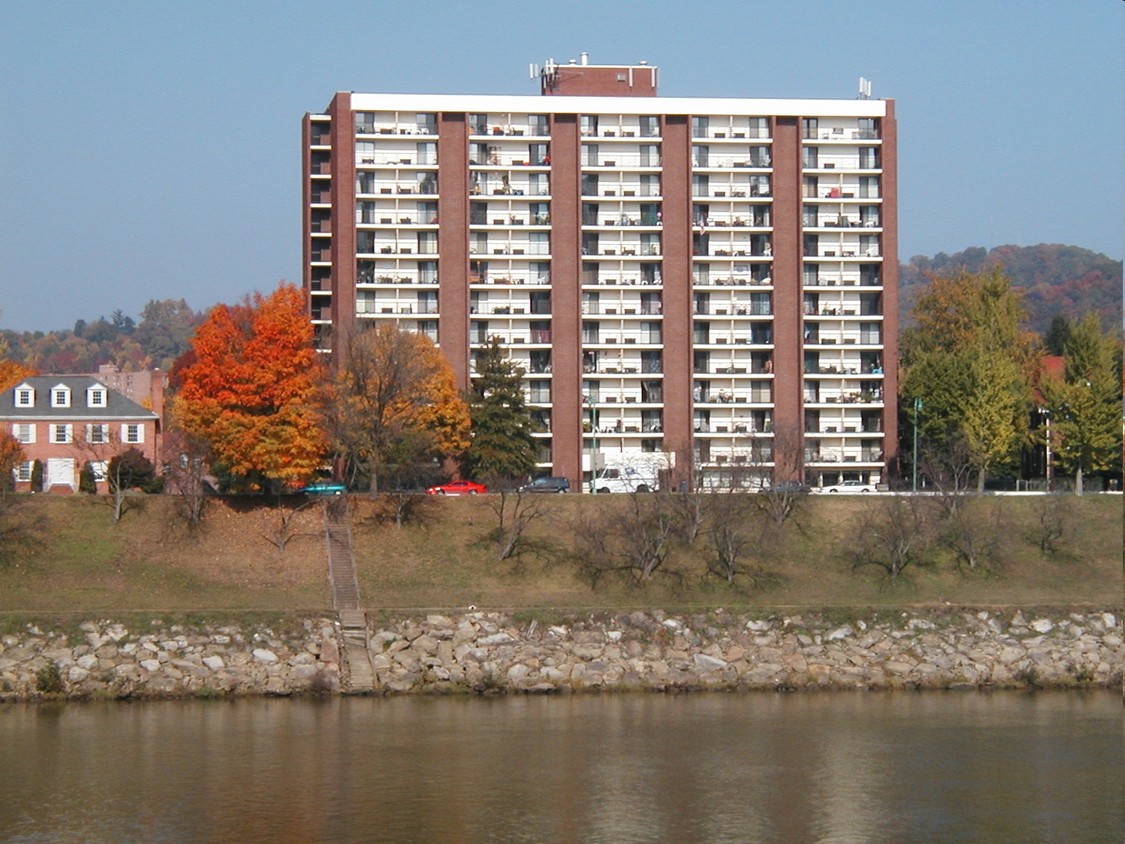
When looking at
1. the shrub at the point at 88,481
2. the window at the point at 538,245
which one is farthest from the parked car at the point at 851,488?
the shrub at the point at 88,481

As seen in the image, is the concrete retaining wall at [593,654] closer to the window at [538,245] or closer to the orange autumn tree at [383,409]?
the orange autumn tree at [383,409]

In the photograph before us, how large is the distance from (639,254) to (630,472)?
67.2 ft

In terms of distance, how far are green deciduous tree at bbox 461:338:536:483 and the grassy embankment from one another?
1558 cm

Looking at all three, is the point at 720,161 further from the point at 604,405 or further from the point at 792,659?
the point at 792,659

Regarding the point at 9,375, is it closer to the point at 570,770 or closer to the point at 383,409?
the point at 383,409

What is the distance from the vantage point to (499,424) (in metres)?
86.3

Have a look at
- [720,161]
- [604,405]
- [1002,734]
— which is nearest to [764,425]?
[604,405]

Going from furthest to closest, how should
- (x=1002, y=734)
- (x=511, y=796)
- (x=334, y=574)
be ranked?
1. (x=334, y=574)
2. (x=1002, y=734)
3. (x=511, y=796)

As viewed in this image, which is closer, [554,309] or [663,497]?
[663,497]

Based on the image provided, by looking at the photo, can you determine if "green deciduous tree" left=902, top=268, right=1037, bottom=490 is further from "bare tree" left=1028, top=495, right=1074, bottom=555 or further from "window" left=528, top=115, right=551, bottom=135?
"window" left=528, top=115, right=551, bottom=135

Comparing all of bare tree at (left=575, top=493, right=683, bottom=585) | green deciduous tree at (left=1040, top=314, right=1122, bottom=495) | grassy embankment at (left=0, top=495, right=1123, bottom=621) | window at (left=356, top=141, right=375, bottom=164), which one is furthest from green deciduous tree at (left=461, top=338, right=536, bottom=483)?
green deciduous tree at (left=1040, top=314, right=1122, bottom=495)

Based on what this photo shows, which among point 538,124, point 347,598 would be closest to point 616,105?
point 538,124

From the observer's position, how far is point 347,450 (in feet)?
227

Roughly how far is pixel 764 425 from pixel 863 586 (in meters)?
37.6
